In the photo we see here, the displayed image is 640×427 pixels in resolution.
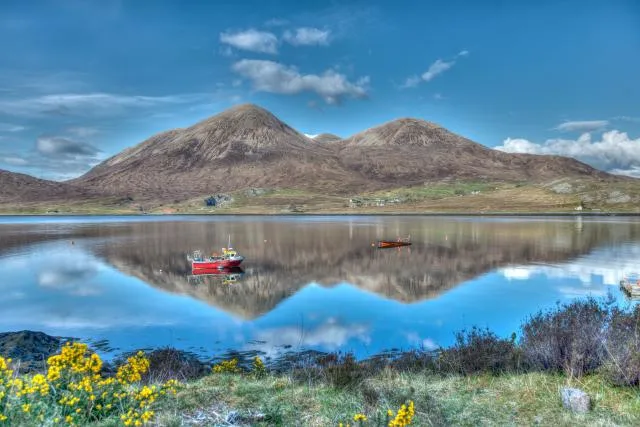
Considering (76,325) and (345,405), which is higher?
(345,405)

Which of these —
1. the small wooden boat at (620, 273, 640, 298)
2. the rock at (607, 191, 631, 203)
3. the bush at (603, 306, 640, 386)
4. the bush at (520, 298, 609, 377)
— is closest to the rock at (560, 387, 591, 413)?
the bush at (603, 306, 640, 386)

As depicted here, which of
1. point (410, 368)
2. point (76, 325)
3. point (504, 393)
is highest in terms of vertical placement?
point (504, 393)

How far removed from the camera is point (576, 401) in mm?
9547

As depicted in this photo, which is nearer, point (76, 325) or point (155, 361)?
point (155, 361)

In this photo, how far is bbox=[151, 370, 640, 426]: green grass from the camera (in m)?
9.23

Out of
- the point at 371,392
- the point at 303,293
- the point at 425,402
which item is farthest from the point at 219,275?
the point at 425,402

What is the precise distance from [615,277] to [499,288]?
1032 cm

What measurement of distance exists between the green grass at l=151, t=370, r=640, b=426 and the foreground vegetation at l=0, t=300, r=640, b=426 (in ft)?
0.08

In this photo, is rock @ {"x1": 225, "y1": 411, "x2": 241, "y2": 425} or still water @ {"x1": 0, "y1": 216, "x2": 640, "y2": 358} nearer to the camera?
rock @ {"x1": 225, "y1": 411, "x2": 241, "y2": 425}

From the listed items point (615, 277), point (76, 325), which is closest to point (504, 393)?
point (76, 325)

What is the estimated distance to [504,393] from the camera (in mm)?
10742

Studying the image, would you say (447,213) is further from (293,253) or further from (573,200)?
(293,253)

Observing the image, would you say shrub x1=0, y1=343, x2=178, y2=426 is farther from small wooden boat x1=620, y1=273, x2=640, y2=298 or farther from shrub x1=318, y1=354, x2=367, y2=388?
small wooden boat x1=620, y1=273, x2=640, y2=298

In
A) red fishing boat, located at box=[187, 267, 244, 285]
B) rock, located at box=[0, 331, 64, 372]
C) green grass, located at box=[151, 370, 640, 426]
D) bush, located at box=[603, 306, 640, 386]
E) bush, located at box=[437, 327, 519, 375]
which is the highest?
bush, located at box=[603, 306, 640, 386]
